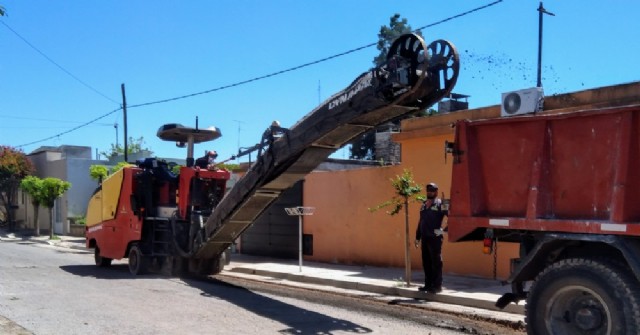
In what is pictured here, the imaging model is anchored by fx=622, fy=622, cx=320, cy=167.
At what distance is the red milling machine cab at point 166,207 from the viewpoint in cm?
1341

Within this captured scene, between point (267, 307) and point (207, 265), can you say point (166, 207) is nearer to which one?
point (207, 265)

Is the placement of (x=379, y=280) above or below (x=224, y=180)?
below

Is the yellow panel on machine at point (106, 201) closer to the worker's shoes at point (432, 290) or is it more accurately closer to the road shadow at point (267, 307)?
the road shadow at point (267, 307)

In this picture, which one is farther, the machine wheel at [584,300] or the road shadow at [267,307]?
the road shadow at [267,307]

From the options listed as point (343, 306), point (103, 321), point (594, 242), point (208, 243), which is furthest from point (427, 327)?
point (208, 243)

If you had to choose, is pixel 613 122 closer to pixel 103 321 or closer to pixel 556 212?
pixel 556 212

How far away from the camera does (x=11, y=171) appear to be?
1547 inches

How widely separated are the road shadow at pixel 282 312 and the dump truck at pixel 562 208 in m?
1.89

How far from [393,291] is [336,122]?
3.65 metres

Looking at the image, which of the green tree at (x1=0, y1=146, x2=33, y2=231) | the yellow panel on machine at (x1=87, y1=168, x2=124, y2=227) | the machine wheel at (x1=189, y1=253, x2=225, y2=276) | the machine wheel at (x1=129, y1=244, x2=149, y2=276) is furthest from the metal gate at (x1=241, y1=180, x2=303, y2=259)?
the green tree at (x1=0, y1=146, x2=33, y2=231)

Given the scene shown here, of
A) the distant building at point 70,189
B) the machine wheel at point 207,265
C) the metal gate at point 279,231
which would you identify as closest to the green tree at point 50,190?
the distant building at point 70,189

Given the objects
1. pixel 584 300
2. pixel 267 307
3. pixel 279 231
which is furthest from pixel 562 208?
pixel 279 231

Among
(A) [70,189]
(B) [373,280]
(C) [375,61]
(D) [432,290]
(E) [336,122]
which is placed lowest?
(B) [373,280]

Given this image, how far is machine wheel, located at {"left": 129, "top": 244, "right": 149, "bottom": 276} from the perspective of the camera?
Answer: 531 inches
